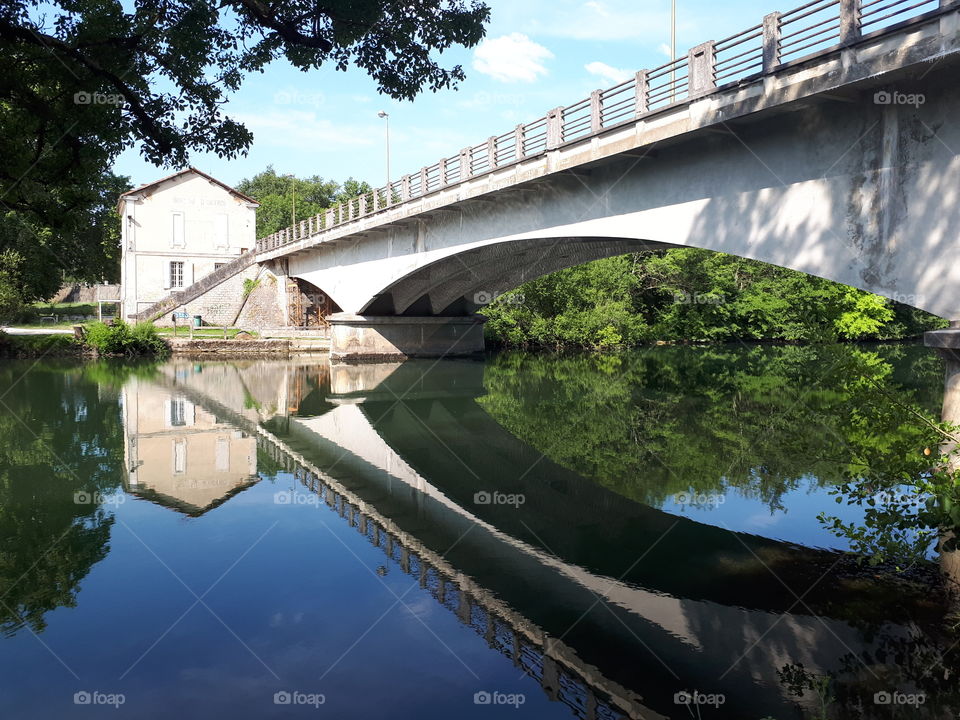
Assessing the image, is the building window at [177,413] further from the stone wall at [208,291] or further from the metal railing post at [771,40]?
the stone wall at [208,291]

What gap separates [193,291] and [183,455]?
2955cm

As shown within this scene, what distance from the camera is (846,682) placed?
17.8 ft

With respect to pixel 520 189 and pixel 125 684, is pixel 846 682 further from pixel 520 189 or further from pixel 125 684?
pixel 520 189

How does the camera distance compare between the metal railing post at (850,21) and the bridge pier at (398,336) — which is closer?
the metal railing post at (850,21)

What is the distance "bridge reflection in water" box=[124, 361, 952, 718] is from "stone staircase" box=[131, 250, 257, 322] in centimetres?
2768

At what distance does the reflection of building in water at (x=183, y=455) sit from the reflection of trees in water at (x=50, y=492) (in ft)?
1.17

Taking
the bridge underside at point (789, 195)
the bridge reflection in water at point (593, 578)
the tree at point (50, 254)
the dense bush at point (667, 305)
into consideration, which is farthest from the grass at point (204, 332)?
the bridge reflection in water at point (593, 578)

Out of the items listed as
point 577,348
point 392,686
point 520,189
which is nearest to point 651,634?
point 392,686

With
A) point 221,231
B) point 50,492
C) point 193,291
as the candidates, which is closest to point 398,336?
point 193,291

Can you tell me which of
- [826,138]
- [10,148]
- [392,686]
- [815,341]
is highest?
[826,138]

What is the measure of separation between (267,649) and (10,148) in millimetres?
5755

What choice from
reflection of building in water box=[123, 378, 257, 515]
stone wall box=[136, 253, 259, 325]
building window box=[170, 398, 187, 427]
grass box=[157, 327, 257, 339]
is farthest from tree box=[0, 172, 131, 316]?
reflection of building in water box=[123, 378, 257, 515]

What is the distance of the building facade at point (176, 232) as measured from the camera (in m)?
44.5

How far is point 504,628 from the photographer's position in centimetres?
644
